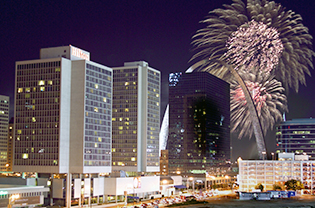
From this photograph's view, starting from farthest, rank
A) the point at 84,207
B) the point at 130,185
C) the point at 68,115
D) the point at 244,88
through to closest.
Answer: the point at 244,88 → the point at 130,185 → the point at 68,115 → the point at 84,207

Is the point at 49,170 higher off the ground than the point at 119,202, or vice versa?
the point at 49,170

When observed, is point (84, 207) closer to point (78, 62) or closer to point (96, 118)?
point (96, 118)

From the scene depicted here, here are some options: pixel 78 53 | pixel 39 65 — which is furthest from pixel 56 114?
pixel 78 53

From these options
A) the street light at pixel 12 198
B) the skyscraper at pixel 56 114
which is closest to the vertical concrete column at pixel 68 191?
the skyscraper at pixel 56 114

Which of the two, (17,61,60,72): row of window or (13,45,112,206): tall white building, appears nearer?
(13,45,112,206): tall white building

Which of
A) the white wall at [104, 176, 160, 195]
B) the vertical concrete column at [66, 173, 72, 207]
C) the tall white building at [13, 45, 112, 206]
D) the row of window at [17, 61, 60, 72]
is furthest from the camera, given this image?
the white wall at [104, 176, 160, 195]

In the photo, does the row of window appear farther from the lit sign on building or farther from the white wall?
the white wall

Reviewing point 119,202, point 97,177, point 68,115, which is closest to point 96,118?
point 68,115

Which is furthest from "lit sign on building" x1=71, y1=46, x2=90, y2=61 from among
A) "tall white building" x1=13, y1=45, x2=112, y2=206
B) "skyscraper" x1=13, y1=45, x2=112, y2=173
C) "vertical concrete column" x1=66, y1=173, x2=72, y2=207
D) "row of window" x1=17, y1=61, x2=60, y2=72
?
"vertical concrete column" x1=66, y1=173, x2=72, y2=207
